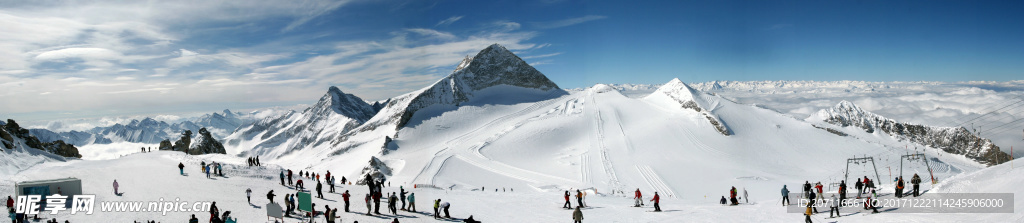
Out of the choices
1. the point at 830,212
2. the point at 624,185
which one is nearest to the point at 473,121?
the point at 624,185

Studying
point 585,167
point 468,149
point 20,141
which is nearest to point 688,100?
point 585,167

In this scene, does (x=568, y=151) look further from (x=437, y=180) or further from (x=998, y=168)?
(x=998, y=168)

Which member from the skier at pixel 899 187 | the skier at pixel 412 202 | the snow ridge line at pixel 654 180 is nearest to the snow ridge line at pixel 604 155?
the snow ridge line at pixel 654 180

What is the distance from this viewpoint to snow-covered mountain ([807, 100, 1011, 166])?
285ft

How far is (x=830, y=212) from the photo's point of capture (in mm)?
20125

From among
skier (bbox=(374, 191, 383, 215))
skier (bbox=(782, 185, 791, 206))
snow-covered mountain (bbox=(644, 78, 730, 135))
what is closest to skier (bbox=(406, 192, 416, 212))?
skier (bbox=(374, 191, 383, 215))

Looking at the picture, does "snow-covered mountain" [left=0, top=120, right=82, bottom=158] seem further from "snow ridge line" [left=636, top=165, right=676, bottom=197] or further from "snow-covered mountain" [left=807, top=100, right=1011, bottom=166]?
"snow-covered mountain" [left=807, top=100, right=1011, bottom=166]

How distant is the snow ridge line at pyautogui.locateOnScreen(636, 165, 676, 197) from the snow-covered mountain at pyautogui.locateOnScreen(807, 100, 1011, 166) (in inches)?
2033

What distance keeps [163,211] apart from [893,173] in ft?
263

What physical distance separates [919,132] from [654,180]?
77.4m

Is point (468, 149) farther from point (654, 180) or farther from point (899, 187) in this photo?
point (899, 187)

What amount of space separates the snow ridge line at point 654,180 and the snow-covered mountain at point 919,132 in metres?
51.6

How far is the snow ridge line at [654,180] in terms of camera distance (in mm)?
46859

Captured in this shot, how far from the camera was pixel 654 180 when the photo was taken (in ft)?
170
